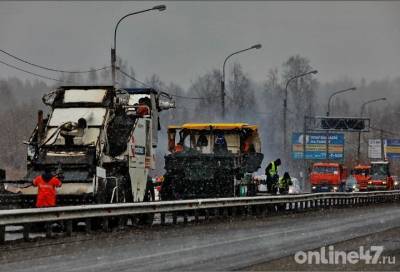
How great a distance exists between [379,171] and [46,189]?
47376 millimetres

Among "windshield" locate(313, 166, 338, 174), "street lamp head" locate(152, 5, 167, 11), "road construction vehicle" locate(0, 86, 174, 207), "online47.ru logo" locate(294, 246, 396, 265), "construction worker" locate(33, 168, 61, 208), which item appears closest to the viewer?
"online47.ru logo" locate(294, 246, 396, 265)

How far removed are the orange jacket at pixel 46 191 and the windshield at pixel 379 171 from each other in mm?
46848

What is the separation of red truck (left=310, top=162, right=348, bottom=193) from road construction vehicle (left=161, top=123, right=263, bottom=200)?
3015cm

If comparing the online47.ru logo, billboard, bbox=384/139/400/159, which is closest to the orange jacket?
the online47.ru logo

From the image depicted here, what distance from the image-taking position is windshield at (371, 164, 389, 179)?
62.2 meters

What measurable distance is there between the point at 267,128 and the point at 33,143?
10109cm

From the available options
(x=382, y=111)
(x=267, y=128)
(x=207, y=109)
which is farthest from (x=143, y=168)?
(x=382, y=111)

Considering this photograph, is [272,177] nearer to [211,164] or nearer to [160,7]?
[211,164]

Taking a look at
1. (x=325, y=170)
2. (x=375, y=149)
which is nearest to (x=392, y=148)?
(x=375, y=149)

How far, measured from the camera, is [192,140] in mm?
28359

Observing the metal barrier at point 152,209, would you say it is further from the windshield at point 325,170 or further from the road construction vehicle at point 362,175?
the road construction vehicle at point 362,175

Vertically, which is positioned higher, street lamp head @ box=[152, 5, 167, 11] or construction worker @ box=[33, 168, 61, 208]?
street lamp head @ box=[152, 5, 167, 11]

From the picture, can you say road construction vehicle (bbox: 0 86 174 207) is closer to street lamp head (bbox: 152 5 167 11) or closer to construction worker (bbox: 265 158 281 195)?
construction worker (bbox: 265 158 281 195)

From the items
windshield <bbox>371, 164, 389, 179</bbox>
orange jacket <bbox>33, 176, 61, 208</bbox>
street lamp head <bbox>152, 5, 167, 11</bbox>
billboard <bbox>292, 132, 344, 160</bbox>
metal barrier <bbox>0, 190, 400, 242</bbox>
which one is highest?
street lamp head <bbox>152, 5, 167, 11</bbox>
